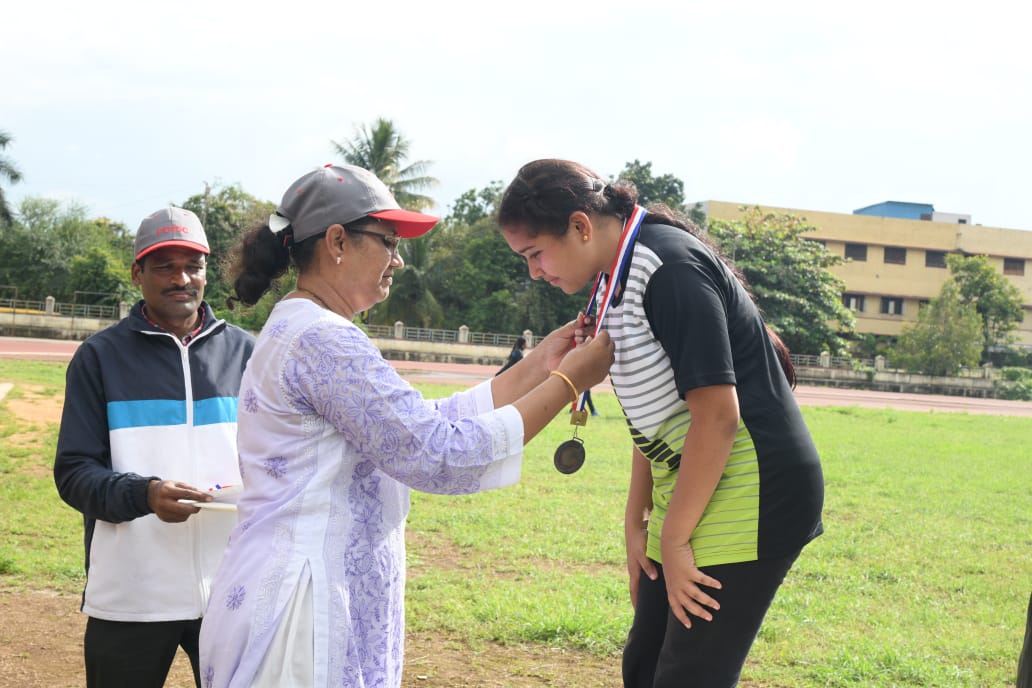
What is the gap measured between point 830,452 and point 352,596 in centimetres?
1259

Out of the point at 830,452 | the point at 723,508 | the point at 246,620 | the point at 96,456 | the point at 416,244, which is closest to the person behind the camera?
the point at 246,620

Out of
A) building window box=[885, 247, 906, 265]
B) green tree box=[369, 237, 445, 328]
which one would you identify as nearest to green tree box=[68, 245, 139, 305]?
green tree box=[369, 237, 445, 328]

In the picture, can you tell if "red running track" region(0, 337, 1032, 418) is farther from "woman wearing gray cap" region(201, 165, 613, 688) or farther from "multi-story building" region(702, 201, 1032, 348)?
"woman wearing gray cap" region(201, 165, 613, 688)

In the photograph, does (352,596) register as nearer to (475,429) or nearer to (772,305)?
(475,429)

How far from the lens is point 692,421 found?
2.09 meters

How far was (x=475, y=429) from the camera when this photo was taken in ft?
6.55

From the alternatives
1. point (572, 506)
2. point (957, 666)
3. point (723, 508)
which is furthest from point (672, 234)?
point (572, 506)

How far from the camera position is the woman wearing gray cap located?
197 centimetres

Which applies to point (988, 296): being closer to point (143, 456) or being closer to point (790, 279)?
point (790, 279)

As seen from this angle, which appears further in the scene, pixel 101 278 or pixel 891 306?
pixel 891 306

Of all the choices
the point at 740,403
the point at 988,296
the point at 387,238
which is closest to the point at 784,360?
the point at 740,403

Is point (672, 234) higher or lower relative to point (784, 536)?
higher

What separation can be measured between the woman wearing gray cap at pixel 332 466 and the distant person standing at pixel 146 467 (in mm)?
739

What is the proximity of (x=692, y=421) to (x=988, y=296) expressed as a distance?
170ft
